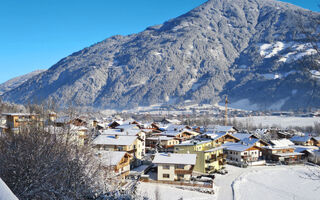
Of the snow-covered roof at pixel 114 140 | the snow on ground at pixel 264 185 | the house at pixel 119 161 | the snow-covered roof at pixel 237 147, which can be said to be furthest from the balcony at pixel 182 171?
the snow-covered roof at pixel 237 147

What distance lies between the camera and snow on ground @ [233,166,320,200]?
1884 centimetres

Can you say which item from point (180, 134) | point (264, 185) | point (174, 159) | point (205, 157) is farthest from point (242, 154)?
point (174, 159)

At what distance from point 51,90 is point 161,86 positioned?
302 ft

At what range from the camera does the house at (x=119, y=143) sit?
953 inches

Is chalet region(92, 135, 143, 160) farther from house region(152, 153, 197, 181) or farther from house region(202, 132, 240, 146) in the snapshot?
house region(202, 132, 240, 146)

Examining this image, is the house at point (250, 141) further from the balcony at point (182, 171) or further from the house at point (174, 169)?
the balcony at point (182, 171)

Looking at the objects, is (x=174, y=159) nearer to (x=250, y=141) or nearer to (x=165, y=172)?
(x=165, y=172)

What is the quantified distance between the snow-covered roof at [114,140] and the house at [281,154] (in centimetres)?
→ 1871

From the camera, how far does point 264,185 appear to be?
21.5 m

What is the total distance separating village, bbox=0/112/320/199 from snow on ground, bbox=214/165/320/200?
3.21ft

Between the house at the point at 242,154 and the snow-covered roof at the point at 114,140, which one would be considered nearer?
the snow-covered roof at the point at 114,140

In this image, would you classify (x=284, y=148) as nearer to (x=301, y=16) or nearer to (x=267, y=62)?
(x=301, y=16)

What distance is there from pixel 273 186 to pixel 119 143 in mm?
14691

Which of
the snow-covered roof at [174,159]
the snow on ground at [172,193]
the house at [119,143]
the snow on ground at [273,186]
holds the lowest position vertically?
the snow on ground at [273,186]
